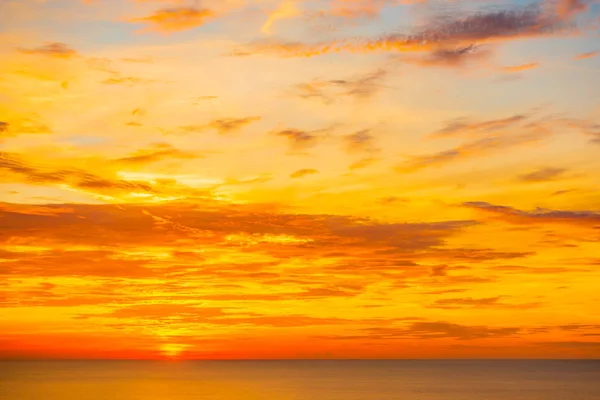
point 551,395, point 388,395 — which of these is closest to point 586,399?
point 551,395

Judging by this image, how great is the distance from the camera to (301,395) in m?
198

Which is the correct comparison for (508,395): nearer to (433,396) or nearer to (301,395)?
(433,396)

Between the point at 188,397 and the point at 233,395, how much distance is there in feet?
43.3

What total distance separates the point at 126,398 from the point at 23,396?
30.9 m

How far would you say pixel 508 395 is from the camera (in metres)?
196

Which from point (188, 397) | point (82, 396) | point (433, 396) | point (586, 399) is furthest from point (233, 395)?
point (586, 399)

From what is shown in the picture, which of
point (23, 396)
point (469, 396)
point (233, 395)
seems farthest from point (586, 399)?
point (23, 396)

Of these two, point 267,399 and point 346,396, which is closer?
point 267,399

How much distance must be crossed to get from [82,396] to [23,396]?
15.0 m

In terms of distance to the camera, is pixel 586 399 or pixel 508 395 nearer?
pixel 586 399

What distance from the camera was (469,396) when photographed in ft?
637

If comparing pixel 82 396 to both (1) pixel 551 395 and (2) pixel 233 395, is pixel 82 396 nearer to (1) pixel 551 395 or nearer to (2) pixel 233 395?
(2) pixel 233 395

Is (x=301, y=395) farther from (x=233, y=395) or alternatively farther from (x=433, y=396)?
(x=433, y=396)

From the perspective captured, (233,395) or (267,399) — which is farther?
(233,395)
